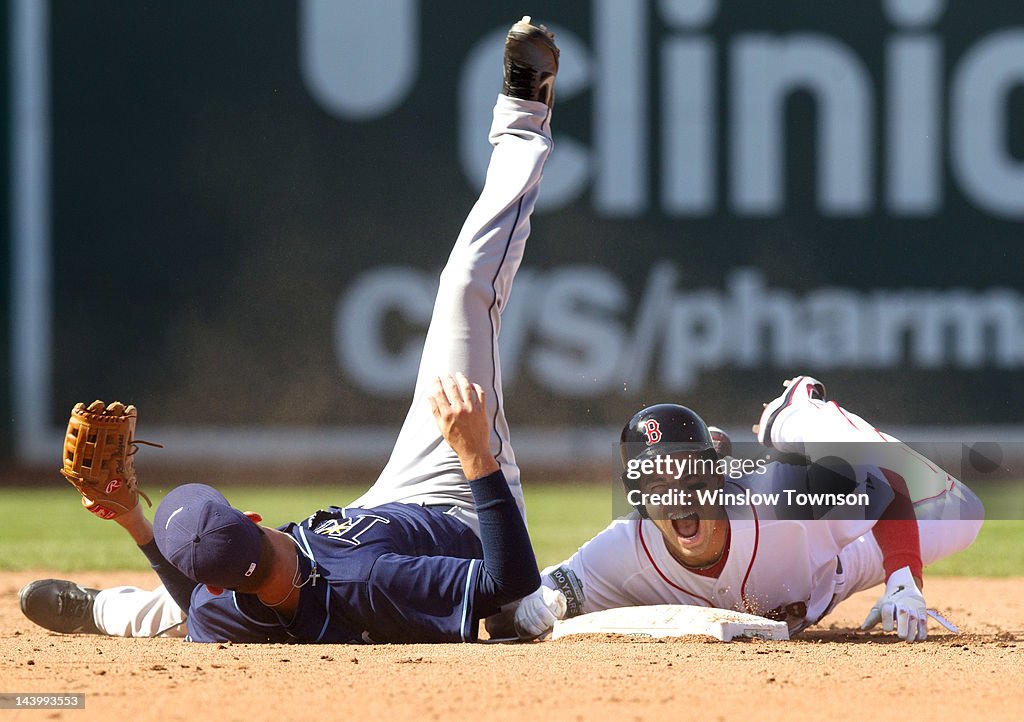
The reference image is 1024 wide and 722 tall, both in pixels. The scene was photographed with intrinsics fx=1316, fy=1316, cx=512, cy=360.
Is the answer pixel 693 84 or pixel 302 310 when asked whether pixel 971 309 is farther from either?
pixel 302 310

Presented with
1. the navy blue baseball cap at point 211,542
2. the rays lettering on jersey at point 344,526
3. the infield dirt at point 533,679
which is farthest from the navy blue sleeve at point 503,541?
the navy blue baseball cap at point 211,542

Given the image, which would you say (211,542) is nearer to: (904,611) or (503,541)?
(503,541)

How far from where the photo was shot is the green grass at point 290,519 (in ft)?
19.5

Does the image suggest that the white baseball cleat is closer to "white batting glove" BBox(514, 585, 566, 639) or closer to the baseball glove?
"white batting glove" BBox(514, 585, 566, 639)

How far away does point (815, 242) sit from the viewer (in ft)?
30.1

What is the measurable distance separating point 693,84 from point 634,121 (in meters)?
0.48

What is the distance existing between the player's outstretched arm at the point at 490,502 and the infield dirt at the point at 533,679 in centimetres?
18

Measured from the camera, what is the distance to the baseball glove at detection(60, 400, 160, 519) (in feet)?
11.0

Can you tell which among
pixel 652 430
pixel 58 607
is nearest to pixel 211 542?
pixel 58 607

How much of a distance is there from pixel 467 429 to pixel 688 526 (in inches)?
29.0

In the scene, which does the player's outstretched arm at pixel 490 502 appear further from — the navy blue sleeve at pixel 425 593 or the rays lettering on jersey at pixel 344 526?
the rays lettering on jersey at pixel 344 526

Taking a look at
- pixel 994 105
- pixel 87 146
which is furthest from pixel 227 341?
pixel 994 105

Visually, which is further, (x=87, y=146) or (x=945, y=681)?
(x=87, y=146)

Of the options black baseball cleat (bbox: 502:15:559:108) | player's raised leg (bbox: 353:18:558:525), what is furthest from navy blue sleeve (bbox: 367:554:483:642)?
black baseball cleat (bbox: 502:15:559:108)
